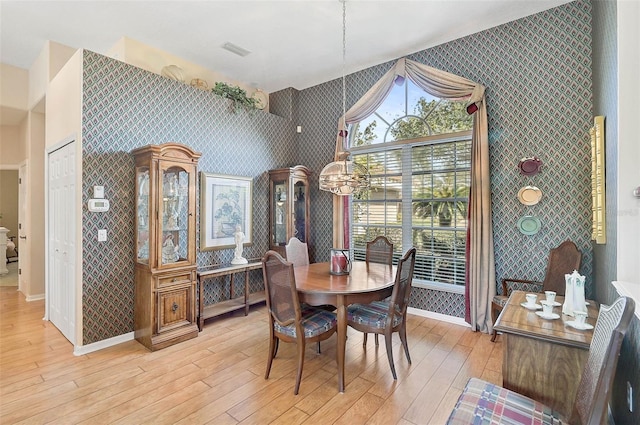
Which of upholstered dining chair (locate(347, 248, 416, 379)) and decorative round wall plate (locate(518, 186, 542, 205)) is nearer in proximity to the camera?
upholstered dining chair (locate(347, 248, 416, 379))

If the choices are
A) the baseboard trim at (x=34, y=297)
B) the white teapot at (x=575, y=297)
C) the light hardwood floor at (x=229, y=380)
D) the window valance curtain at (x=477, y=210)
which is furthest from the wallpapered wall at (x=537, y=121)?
the baseboard trim at (x=34, y=297)

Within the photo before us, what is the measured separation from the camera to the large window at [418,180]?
3.87m

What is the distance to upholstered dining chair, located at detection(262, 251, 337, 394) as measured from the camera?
93.4 inches

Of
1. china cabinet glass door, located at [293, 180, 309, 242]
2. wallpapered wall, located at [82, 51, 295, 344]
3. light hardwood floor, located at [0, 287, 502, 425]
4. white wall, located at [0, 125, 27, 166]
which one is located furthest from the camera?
white wall, located at [0, 125, 27, 166]

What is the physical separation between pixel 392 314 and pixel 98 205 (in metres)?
3.06

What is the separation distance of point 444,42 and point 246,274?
400 centimetres

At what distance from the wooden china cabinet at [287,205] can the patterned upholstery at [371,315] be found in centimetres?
211

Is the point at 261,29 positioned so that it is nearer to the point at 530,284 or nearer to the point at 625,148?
the point at 625,148

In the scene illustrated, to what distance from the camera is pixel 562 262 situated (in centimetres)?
304

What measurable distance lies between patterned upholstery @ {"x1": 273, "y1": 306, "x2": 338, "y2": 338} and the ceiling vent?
11.5 feet

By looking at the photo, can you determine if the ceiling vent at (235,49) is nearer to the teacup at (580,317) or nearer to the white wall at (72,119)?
Result: the white wall at (72,119)

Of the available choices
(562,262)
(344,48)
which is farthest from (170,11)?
(562,262)

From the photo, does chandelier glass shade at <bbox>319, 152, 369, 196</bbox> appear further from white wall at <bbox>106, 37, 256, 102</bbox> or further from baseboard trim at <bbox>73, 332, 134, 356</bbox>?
white wall at <bbox>106, 37, 256, 102</bbox>

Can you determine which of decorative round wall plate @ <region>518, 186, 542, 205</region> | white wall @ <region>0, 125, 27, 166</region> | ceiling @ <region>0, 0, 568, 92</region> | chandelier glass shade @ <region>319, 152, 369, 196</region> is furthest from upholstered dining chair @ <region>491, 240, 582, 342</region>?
white wall @ <region>0, 125, 27, 166</region>
